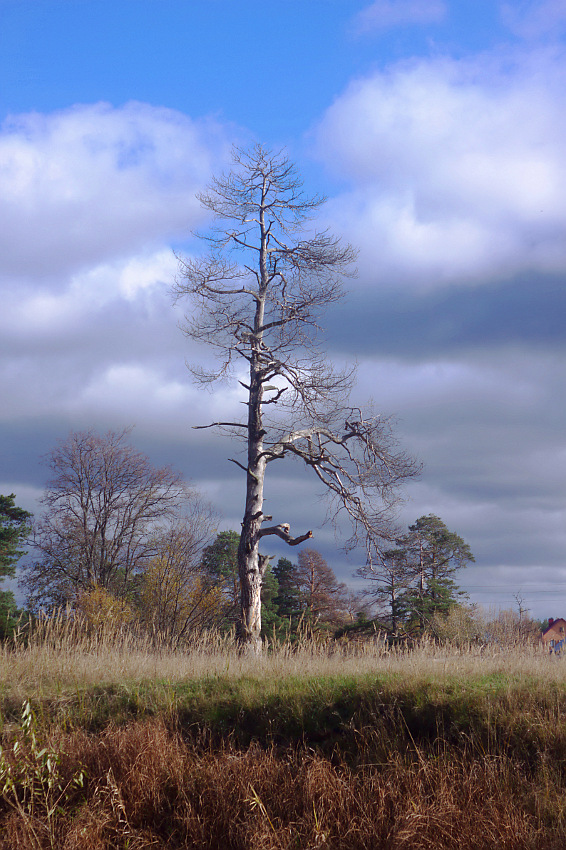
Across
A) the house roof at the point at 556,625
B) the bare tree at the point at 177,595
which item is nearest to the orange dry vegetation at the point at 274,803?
the bare tree at the point at 177,595

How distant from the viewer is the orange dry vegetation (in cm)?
611

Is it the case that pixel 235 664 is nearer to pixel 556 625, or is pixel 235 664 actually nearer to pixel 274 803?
pixel 274 803

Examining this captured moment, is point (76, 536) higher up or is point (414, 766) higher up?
point (76, 536)

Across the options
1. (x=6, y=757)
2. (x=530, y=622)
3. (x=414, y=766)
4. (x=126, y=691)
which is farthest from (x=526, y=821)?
(x=530, y=622)

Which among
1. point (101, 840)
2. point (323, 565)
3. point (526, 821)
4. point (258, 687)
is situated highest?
point (323, 565)

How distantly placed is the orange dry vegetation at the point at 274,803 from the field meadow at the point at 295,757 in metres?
0.02

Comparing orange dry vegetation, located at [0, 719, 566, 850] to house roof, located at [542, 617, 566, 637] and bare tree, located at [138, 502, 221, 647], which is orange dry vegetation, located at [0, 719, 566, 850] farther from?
house roof, located at [542, 617, 566, 637]

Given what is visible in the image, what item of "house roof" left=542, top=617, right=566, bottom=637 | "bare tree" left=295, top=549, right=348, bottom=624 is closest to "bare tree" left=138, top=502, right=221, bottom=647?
"bare tree" left=295, top=549, right=348, bottom=624

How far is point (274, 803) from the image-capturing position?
23.4 ft

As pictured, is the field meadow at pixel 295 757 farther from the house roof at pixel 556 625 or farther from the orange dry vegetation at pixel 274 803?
the house roof at pixel 556 625

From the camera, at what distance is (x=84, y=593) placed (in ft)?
93.4

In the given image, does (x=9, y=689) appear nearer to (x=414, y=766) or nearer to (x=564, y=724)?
(x=414, y=766)

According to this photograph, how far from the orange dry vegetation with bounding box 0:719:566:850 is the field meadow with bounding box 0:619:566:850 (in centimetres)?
2

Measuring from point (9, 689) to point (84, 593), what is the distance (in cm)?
1893
